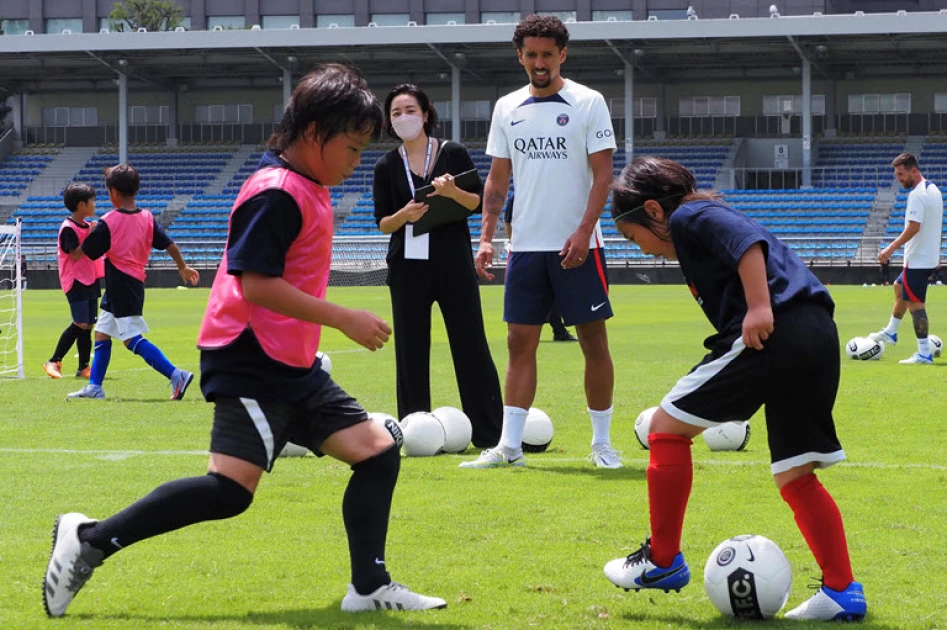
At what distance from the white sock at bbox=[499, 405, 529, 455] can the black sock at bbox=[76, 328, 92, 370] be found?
7291 millimetres

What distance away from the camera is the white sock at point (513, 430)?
7215 millimetres

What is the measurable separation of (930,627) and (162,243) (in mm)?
8264

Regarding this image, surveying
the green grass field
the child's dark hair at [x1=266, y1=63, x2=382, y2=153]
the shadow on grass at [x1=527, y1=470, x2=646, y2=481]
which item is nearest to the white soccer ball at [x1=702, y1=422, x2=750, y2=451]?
the green grass field

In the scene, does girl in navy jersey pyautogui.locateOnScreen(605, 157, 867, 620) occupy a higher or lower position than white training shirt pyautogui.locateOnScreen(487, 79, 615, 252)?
lower

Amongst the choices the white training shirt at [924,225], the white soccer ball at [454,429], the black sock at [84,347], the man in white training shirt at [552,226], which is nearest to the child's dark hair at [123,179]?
the black sock at [84,347]

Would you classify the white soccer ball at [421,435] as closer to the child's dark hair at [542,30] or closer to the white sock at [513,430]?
the white sock at [513,430]

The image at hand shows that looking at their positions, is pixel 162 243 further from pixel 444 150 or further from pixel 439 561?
pixel 439 561

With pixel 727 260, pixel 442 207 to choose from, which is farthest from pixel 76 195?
pixel 727 260

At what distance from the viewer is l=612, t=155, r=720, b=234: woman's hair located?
4.39 m

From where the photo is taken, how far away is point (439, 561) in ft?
16.1

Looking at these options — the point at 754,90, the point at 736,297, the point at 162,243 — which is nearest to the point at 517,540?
the point at 736,297

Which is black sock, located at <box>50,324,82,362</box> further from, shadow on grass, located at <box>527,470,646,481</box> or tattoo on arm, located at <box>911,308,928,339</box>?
tattoo on arm, located at <box>911,308,928,339</box>

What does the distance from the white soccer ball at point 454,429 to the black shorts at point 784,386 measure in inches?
141

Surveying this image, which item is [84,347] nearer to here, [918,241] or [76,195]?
[76,195]
